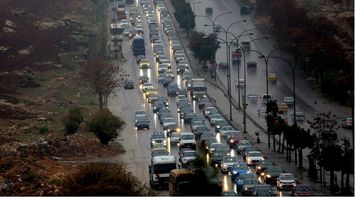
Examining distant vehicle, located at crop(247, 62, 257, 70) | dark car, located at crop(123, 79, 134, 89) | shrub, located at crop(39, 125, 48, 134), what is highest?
distant vehicle, located at crop(247, 62, 257, 70)

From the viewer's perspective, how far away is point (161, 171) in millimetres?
52688

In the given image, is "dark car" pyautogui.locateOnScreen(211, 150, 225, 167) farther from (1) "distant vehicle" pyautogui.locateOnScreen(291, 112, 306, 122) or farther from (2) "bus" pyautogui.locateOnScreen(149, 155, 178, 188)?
(1) "distant vehicle" pyautogui.locateOnScreen(291, 112, 306, 122)

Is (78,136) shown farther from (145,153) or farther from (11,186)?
(11,186)

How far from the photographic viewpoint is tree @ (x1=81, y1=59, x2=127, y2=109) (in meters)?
92.5

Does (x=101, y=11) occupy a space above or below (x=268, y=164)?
above

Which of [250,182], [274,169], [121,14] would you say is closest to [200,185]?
[250,182]

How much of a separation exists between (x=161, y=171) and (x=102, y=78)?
4311cm

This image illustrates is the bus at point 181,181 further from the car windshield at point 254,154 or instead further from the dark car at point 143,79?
the dark car at point 143,79

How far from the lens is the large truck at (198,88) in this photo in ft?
322

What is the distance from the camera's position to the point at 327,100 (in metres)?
94.1

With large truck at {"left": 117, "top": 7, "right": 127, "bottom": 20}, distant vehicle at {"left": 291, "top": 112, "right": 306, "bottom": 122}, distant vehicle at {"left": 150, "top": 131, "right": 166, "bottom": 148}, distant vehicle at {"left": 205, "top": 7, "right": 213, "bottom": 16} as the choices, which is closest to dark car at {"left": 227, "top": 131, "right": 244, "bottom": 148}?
distant vehicle at {"left": 150, "top": 131, "right": 166, "bottom": 148}

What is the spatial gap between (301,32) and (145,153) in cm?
5639

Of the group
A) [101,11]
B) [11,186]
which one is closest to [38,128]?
[11,186]

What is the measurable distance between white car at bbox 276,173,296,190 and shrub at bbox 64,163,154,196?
1018cm
